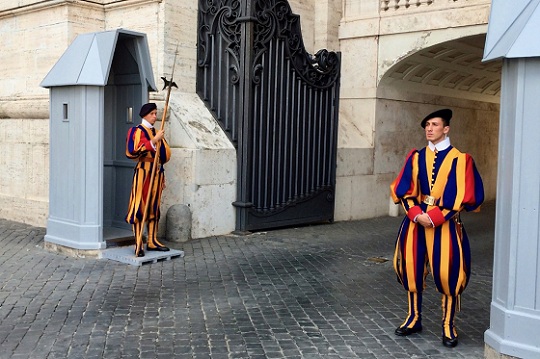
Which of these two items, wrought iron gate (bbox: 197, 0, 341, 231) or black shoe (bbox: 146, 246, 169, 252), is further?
wrought iron gate (bbox: 197, 0, 341, 231)

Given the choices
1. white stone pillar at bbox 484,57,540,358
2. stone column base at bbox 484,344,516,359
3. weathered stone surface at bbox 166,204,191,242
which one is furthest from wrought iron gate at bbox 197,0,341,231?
white stone pillar at bbox 484,57,540,358

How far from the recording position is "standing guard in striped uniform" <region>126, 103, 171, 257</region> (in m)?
7.29

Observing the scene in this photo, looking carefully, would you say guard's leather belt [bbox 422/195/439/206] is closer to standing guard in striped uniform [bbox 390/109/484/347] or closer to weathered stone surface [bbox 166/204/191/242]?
standing guard in striped uniform [bbox 390/109/484/347]

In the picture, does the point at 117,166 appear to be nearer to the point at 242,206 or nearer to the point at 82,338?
the point at 242,206

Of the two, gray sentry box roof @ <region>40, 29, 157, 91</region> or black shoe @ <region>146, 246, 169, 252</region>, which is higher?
gray sentry box roof @ <region>40, 29, 157, 91</region>

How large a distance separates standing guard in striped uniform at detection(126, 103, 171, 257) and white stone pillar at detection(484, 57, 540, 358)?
13.9ft

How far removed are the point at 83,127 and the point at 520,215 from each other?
5032 millimetres

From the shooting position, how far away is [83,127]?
7.41 metres

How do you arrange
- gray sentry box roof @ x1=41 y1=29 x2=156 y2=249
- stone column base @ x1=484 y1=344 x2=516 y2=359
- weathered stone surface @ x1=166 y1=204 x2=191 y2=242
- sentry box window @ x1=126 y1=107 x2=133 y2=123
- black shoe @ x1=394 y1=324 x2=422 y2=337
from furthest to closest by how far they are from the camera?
1. weathered stone surface @ x1=166 y1=204 x2=191 y2=242
2. sentry box window @ x1=126 y1=107 x2=133 y2=123
3. gray sentry box roof @ x1=41 y1=29 x2=156 y2=249
4. black shoe @ x1=394 y1=324 x2=422 y2=337
5. stone column base @ x1=484 y1=344 x2=516 y2=359

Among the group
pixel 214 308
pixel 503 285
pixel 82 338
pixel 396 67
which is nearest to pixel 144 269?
pixel 214 308

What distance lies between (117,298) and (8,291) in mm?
1073

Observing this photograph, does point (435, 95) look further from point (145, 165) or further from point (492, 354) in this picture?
point (492, 354)

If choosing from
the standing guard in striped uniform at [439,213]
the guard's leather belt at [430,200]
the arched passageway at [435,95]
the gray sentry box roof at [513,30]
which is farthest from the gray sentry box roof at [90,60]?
the arched passageway at [435,95]

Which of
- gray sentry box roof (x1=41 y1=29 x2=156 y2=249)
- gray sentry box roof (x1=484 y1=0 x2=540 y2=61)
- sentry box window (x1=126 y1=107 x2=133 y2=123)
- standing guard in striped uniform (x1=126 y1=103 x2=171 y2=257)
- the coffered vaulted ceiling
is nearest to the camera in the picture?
gray sentry box roof (x1=484 y1=0 x2=540 y2=61)
